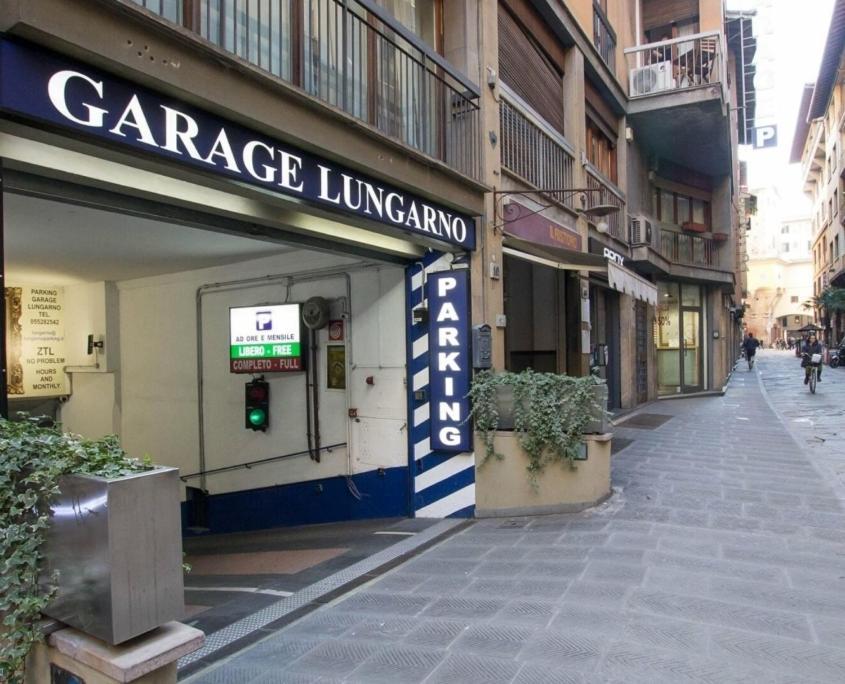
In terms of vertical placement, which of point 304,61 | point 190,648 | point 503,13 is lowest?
point 190,648

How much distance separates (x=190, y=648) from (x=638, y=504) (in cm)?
498

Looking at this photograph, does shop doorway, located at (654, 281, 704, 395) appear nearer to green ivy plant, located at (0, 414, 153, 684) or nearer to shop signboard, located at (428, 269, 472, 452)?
shop signboard, located at (428, 269, 472, 452)

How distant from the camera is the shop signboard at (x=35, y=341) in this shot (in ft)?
32.3

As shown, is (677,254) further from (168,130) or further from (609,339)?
(168,130)

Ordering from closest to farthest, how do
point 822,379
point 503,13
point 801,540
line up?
point 801,540, point 503,13, point 822,379

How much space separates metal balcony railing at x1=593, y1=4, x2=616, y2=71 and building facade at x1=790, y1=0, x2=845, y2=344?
64.5ft

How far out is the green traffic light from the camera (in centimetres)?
844

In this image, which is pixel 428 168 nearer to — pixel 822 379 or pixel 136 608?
pixel 136 608

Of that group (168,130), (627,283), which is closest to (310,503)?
(627,283)

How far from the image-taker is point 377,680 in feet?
10.2

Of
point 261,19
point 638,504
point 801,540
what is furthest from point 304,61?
point 801,540

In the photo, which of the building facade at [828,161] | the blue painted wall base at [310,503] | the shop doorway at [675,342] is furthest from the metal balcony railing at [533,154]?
the building facade at [828,161]

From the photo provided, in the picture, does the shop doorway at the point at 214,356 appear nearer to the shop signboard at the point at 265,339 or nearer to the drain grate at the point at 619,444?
the shop signboard at the point at 265,339

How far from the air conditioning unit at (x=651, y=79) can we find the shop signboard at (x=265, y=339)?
10634 mm
